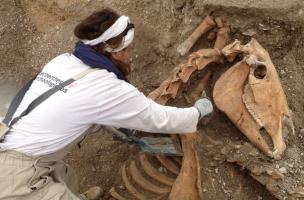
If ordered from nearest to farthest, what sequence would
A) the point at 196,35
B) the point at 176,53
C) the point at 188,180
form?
1. the point at 188,180
2. the point at 196,35
3. the point at 176,53

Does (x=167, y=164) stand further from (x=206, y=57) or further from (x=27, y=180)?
(x=27, y=180)

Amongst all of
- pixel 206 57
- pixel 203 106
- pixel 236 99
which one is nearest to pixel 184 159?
pixel 203 106

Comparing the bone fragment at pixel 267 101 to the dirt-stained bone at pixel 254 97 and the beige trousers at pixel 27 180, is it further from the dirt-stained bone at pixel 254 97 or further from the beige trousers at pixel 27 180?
the beige trousers at pixel 27 180

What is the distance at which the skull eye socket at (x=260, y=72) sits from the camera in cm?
373

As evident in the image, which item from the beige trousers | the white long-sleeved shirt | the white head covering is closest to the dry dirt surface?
the white long-sleeved shirt

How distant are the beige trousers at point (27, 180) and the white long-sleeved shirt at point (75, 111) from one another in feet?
0.20

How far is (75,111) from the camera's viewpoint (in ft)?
10.00

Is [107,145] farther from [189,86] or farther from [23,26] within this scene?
[23,26]

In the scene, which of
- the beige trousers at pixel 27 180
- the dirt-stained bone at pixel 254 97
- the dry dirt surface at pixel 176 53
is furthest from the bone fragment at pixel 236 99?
the beige trousers at pixel 27 180

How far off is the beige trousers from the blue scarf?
0.66m

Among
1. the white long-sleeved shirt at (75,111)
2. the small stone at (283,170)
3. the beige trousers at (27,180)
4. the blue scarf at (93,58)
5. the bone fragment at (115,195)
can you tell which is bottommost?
the bone fragment at (115,195)

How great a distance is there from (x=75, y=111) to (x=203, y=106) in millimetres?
954

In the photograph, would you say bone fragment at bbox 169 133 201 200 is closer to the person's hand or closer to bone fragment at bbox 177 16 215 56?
the person's hand

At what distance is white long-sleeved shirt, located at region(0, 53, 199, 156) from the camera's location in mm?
3027
